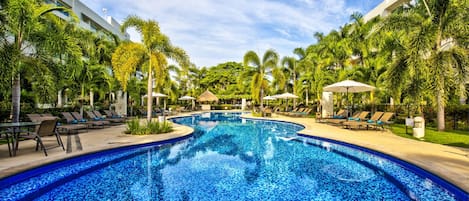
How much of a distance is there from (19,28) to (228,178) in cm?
751

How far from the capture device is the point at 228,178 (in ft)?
17.5

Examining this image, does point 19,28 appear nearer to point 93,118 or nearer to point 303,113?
point 93,118

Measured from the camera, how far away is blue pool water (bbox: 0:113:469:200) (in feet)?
14.3

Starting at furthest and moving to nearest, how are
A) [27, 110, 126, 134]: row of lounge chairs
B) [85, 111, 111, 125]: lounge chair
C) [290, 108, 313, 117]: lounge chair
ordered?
[290, 108, 313, 117]: lounge chair → [85, 111, 111, 125]: lounge chair → [27, 110, 126, 134]: row of lounge chairs

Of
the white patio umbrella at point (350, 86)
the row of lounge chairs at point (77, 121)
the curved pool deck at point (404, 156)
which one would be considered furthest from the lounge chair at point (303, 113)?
the row of lounge chairs at point (77, 121)

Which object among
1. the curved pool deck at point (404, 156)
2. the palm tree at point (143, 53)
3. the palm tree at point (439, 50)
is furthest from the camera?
the palm tree at point (143, 53)

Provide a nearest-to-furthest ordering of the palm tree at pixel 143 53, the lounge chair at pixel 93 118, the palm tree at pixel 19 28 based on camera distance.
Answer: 1. the palm tree at pixel 19 28
2. the palm tree at pixel 143 53
3. the lounge chair at pixel 93 118

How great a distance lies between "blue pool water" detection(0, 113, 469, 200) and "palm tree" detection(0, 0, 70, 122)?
3394mm

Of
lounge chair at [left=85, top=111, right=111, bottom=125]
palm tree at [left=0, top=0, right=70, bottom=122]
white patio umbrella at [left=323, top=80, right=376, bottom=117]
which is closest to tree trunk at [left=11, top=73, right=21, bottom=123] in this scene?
palm tree at [left=0, top=0, right=70, bottom=122]

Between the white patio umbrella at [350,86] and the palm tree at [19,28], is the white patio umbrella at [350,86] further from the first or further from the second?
the palm tree at [19,28]

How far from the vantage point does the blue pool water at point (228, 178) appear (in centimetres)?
436

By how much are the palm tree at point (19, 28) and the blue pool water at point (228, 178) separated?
134 inches

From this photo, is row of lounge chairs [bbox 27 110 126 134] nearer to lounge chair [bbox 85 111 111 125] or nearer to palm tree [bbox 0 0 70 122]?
lounge chair [bbox 85 111 111 125]

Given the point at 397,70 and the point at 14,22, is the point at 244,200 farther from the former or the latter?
the point at 397,70
